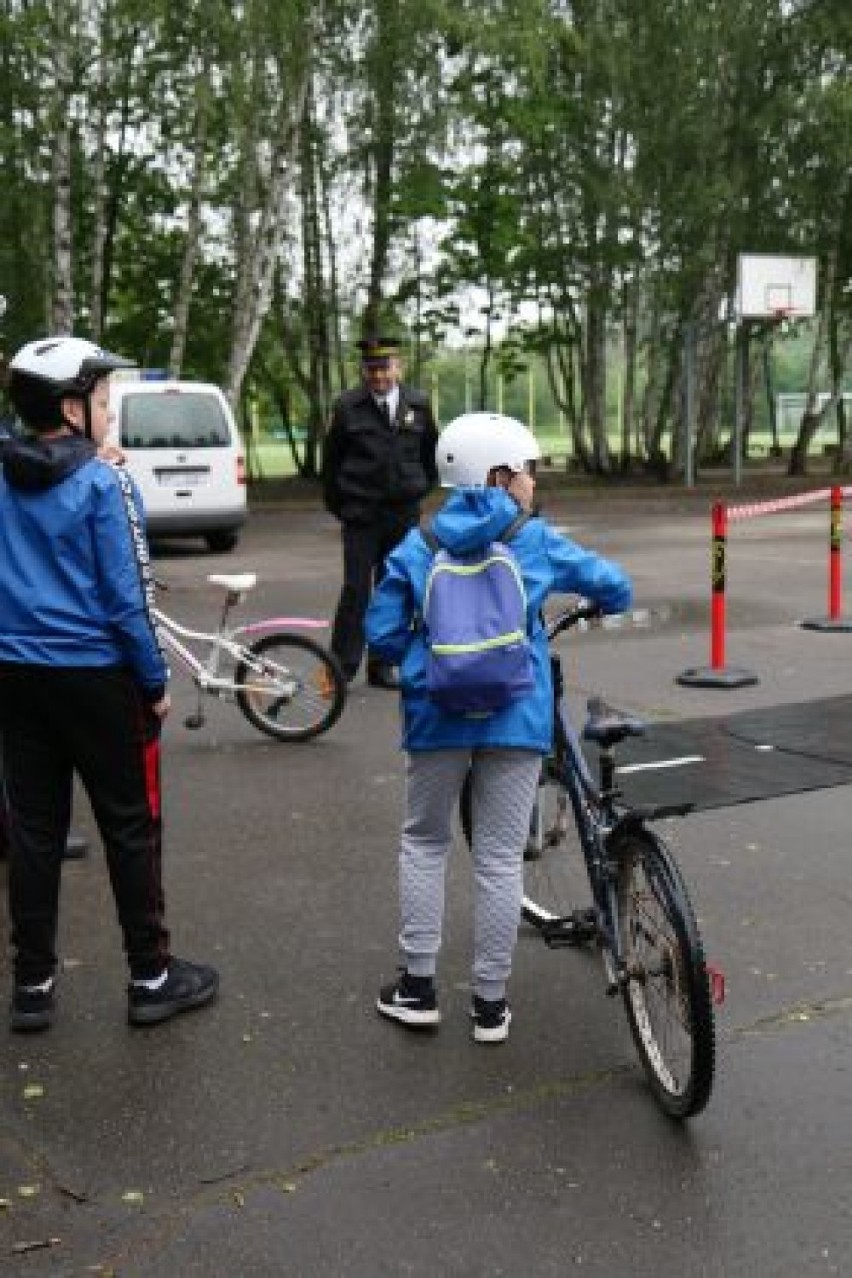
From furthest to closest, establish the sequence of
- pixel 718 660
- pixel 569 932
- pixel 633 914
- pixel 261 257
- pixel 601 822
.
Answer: pixel 261 257
pixel 718 660
pixel 569 932
pixel 601 822
pixel 633 914

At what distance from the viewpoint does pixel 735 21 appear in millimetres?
25188

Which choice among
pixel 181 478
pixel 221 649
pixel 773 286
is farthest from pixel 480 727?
pixel 773 286

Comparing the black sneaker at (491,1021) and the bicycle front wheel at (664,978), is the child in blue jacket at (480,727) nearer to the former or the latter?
the black sneaker at (491,1021)

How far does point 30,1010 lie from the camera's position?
4.04m

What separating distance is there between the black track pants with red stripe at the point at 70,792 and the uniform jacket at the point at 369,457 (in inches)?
173

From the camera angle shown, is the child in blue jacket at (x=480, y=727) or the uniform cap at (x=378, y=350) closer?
the child in blue jacket at (x=480, y=727)

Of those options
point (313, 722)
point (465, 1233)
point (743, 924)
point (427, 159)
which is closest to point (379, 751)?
point (313, 722)

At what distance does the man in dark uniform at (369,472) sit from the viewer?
8.36 m

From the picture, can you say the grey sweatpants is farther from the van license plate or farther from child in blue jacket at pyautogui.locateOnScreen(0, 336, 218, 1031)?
the van license plate

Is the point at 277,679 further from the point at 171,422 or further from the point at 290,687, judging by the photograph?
the point at 171,422

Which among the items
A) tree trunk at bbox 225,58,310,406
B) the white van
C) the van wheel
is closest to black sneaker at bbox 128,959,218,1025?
the white van

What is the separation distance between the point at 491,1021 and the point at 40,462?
1.84m

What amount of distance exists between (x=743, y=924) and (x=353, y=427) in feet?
14.5

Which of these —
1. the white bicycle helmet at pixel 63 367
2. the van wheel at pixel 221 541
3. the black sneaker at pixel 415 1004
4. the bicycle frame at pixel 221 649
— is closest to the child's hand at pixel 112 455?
the white bicycle helmet at pixel 63 367
